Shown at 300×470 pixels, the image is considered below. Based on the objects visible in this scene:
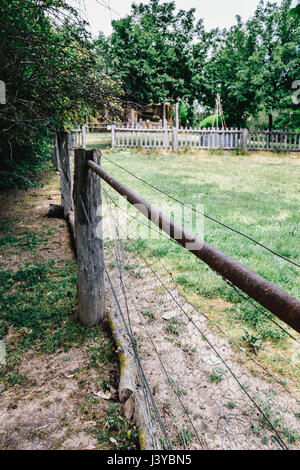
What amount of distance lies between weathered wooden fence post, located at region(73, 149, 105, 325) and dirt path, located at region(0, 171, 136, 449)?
214 mm

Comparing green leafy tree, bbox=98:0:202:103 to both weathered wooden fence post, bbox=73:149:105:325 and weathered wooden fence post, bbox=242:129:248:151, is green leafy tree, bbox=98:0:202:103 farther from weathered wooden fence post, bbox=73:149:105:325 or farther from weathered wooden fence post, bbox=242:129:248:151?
weathered wooden fence post, bbox=73:149:105:325

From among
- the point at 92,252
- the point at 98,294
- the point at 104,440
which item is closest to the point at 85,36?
the point at 92,252

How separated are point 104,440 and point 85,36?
144 inches

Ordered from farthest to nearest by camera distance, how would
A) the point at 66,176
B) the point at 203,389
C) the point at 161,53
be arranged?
the point at 161,53, the point at 66,176, the point at 203,389

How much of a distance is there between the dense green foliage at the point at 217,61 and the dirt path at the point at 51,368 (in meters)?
11.5

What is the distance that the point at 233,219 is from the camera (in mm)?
5234

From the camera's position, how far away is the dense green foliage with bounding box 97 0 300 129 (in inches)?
717

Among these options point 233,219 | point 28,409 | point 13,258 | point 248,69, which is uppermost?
point 248,69

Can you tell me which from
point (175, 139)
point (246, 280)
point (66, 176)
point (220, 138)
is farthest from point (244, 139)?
point (246, 280)

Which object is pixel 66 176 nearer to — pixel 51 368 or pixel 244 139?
pixel 51 368

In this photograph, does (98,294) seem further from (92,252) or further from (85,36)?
(85,36)

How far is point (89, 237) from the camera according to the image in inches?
103

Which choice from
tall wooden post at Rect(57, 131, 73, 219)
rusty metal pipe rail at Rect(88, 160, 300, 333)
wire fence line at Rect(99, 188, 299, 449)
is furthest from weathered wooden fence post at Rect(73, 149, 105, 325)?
tall wooden post at Rect(57, 131, 73, 219)

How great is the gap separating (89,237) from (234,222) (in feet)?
10.0
